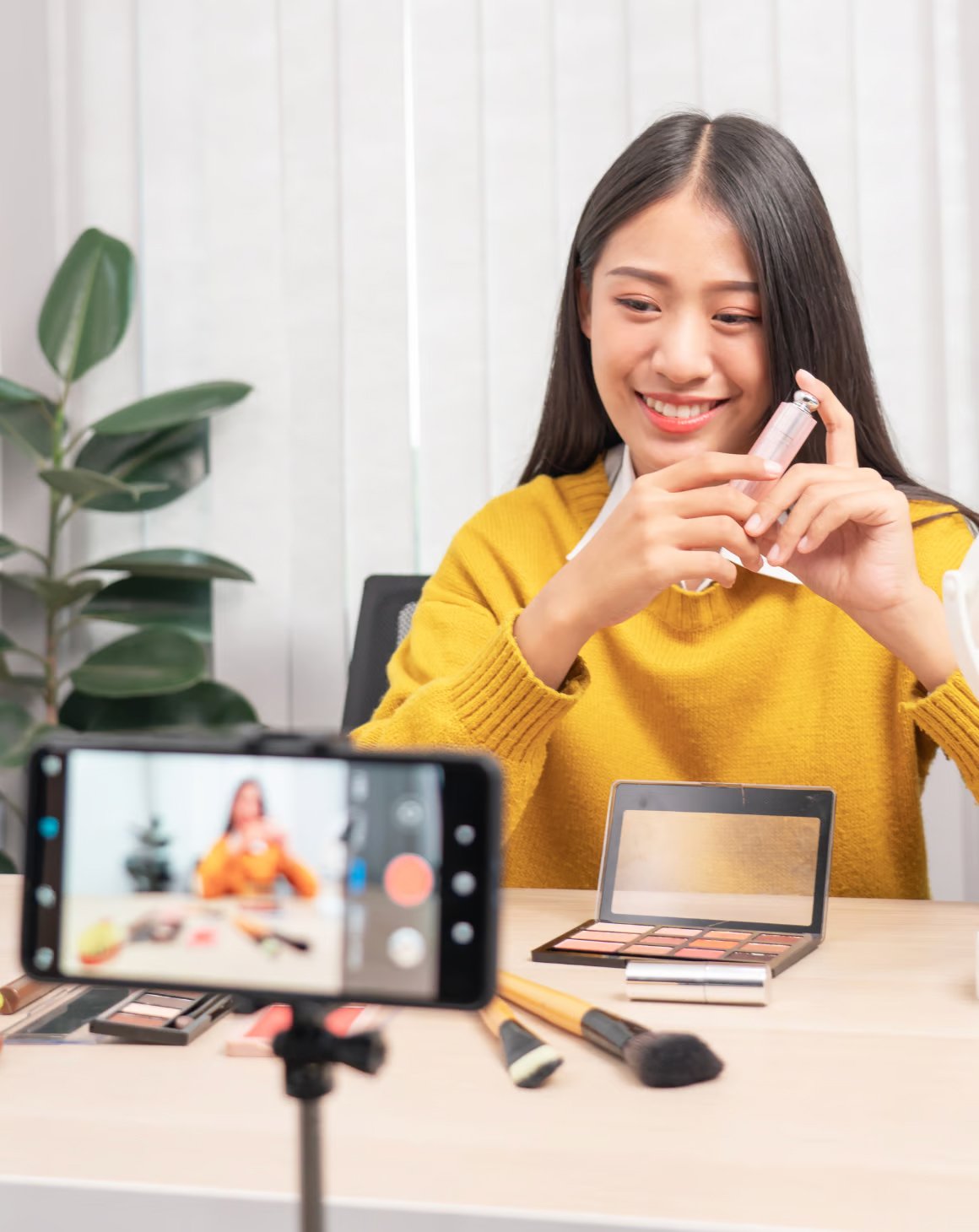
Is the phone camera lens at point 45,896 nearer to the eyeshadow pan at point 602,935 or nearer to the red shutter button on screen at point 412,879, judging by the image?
the red shutter button on screen at point 412,879

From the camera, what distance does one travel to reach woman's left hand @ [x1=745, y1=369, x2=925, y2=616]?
0.85m

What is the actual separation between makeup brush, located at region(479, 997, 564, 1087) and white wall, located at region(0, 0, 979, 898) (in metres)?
1.30

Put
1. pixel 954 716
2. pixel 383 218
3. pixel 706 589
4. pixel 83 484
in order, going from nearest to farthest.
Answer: pixel 954 716
pixel 706 589
pixel 83 484
pixel 383 218

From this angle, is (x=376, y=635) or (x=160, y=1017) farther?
(x=376, y=635)

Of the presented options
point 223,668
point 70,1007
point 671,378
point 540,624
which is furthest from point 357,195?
point 70,1007

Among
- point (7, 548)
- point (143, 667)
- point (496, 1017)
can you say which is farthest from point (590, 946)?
point (7, 548)

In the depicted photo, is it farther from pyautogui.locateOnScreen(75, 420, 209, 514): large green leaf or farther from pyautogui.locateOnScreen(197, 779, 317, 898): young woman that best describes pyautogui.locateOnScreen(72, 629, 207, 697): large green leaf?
pyautogui.locateOnScreen(197, 779, 317, 898): young woman

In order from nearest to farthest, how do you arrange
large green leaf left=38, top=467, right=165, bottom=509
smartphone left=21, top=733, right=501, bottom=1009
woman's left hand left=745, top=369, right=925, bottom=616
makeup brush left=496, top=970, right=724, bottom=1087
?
smartphone left=21, top=733, right=501, bottom=1009 < makeup brush left=496, top=970, right=724, bottom=1087 < woman's left hand left=745, top=369, right=925, bottom=616 < large green leaf left=38, top=467, right=165, bottom=509

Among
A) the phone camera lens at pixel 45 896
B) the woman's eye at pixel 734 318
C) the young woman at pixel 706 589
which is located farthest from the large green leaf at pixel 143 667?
the phone camera lens at pixel 45 896

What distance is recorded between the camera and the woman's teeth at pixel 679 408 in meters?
1.07

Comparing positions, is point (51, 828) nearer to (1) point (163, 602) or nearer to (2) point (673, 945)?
(2) point (673, 945)

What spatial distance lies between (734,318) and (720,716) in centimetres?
33

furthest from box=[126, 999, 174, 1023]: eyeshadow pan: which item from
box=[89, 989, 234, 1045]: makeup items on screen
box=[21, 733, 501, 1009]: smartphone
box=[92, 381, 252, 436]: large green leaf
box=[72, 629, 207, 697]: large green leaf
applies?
box=[92, 381, 252, 436]: large green leaf

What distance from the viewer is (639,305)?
104 cm
